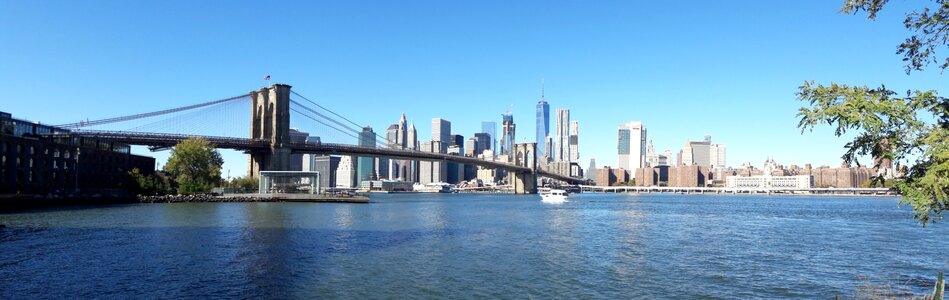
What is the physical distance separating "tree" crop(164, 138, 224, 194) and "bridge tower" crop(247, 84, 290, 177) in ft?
37.8

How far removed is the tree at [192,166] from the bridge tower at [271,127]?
11509mm

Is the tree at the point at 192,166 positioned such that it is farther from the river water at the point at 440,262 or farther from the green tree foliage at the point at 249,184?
the river water at the point at 440,262

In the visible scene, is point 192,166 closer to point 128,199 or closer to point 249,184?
point 128,199

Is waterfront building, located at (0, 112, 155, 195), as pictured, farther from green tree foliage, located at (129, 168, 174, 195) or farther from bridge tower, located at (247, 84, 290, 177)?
bridge tower, located at (247, 84, 290, 177)

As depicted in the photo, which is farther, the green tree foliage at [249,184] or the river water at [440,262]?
the green tree foliage at [249,184]

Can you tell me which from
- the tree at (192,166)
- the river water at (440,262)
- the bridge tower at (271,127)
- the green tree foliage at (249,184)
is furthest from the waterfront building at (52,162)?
the river water at (440,262)

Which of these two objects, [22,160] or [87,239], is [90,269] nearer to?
[87,239]

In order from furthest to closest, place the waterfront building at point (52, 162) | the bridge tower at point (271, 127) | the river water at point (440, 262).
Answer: the bridge tower at point (271, 127), the waterfront building at point (52, 162), the river water at point (440, 262)

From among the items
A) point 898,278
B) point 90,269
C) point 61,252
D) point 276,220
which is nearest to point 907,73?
point 898,278

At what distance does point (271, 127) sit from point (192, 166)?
19434mm

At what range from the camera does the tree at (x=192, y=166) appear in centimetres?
8731

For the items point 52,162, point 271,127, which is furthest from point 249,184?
point 52,162

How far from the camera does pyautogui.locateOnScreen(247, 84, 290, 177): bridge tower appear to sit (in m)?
102

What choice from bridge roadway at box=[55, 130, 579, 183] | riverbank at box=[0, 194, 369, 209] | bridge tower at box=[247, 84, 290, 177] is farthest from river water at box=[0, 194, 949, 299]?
bridge tower at box=[247, 84, 290, 177]
